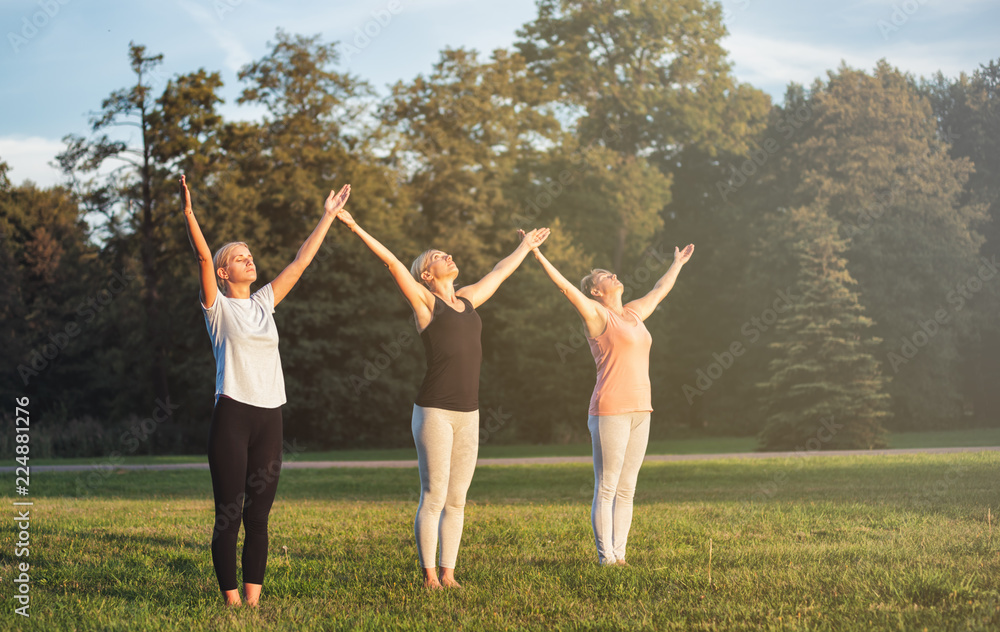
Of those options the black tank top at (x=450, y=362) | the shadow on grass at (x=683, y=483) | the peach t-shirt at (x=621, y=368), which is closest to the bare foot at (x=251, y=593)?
the black tank top at (x=450, y=362)

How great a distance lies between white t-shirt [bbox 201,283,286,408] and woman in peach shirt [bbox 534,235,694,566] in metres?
1.99

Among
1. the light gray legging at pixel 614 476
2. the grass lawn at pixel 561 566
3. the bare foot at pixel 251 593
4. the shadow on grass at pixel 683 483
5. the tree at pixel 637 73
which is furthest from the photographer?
the tree at pixel 637 73

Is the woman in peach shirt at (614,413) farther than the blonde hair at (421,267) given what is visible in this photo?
Yes

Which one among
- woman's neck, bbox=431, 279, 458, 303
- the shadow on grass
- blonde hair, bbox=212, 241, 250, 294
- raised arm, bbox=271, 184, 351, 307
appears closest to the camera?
blonde hair, bbox=212, 241, 250, 294

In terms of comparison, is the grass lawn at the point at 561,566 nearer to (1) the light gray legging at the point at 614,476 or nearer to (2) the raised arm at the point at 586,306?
(1) the light gray legging at the point at 614,476

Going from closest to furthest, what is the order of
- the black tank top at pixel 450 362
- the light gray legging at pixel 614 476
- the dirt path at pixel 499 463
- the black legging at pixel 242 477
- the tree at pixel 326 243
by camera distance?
the black legging at pixel 242 477 → the black tank top at pixel 450 362 → the light gray legging at pixel 614 476 → the dirt path at pixel 499 463 → the tree at pixel 326 243

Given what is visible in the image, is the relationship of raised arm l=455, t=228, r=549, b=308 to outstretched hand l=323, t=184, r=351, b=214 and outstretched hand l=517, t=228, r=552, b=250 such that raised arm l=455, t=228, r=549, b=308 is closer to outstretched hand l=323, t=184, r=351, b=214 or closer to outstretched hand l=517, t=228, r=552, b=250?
outstretched hand l=517, t=228, r=552, b=250

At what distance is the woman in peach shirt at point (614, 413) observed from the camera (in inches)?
239

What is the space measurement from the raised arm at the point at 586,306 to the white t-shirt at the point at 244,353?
1.98 meters

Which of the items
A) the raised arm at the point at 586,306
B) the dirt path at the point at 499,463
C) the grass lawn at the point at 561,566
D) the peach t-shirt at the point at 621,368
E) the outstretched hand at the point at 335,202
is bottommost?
the dirt path at the point at 499,463

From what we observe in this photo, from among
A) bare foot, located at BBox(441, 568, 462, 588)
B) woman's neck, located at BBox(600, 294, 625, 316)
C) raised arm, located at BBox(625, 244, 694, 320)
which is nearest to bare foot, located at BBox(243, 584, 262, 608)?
bare foot, located at BBox(441, 568, 462, 588)

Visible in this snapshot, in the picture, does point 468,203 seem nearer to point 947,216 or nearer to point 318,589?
point 947,216

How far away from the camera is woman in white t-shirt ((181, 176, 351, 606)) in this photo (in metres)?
4.81

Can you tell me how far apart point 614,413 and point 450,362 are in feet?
4.42
